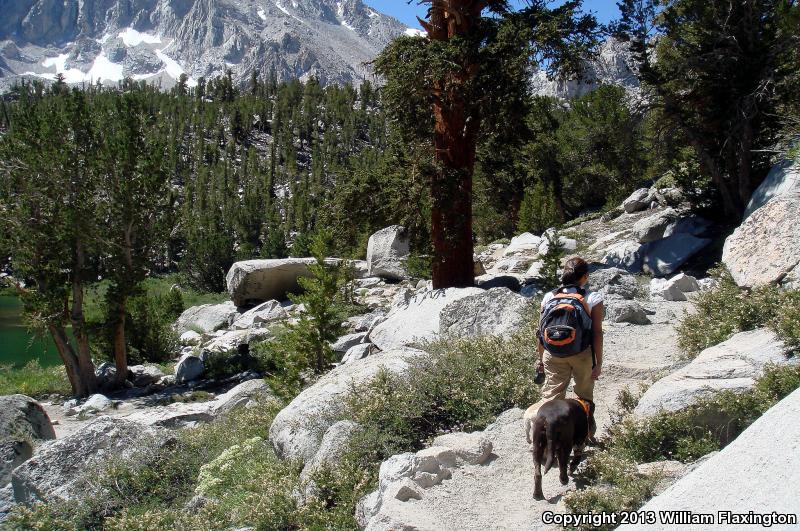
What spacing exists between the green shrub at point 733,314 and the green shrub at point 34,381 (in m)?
16.7

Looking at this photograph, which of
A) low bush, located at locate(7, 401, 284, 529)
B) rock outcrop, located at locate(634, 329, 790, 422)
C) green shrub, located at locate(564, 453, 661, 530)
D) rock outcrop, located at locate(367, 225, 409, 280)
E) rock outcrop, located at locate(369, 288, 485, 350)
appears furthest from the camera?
rock outcrop, located at locate(367, 225, 409, 280)

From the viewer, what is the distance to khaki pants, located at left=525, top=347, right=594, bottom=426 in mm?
5266

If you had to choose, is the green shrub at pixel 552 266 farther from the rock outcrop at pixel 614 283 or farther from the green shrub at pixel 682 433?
the green shrub at pixel 682 433

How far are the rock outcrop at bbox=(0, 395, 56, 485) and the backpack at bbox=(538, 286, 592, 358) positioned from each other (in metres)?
8.03

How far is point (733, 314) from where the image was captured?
7.30 metres

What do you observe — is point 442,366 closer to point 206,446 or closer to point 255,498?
point 255,498

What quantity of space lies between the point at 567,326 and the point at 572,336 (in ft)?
0.30

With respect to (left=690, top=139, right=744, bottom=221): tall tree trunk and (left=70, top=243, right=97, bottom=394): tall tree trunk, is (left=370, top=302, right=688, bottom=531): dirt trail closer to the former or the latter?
(left=690, top=139, right=744, bottom=221): tall tree trunk

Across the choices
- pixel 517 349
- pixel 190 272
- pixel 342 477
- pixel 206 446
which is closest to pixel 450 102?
pixel 517 349

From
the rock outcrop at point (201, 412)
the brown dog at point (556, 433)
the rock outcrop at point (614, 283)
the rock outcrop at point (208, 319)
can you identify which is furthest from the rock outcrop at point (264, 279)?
the brown dog at point (556, 433)

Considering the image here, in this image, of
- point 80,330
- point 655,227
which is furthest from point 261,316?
point 655,227

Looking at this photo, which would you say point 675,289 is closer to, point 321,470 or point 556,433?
point 556,433

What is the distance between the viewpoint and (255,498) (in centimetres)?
611

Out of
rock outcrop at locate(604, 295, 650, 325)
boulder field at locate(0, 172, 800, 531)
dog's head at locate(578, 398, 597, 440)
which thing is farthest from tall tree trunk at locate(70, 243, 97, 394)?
dog's head at locate(578, 398, 597, 440)
